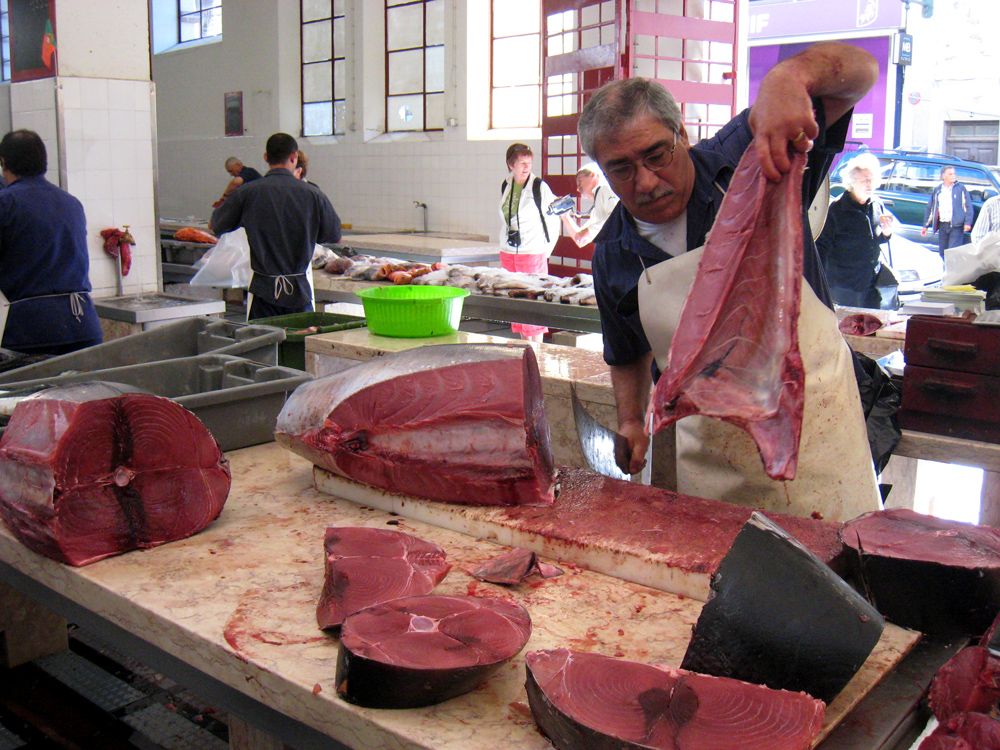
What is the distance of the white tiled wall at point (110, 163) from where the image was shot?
6500 millimetres

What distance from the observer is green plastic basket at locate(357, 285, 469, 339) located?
4.00m

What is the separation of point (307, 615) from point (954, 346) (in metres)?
2.56

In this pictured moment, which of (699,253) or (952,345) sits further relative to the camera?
(952,345)

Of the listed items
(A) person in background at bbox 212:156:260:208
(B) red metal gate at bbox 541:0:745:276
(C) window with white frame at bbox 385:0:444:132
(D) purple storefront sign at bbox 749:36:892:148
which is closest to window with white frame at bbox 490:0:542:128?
(C) window with white frame at bbox 385:0:444:132

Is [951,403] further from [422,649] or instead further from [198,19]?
[198,19]

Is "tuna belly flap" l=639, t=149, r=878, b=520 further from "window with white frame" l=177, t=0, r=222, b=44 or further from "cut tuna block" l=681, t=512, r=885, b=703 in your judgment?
"window with white frame" l=177, t=0, r=222, b=44

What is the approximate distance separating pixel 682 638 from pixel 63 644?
304 cm

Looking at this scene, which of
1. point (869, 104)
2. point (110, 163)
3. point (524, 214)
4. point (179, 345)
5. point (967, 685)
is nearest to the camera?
point (967, 685)

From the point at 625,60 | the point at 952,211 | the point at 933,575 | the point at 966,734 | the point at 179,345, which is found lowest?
the point at 966,734

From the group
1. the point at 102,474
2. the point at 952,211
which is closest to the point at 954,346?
the point at 102,474

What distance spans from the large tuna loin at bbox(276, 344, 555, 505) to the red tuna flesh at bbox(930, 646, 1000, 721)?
921mm

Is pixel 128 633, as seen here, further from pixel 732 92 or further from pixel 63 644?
pixel 732 92

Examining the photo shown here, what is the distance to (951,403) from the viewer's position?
3473 mm

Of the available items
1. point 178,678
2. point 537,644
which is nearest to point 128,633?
point 178,678
